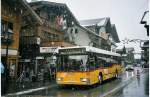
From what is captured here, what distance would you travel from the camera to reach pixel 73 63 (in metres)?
18.0

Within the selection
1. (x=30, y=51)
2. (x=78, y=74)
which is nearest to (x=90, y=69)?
(x=78, y=74)

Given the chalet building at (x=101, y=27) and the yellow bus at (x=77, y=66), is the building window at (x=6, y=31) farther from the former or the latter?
the chalet building at (x=101, y=27)

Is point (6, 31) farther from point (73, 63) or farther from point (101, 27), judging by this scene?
point (101, 27)

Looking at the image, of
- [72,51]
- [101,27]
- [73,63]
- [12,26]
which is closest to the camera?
[73,63]

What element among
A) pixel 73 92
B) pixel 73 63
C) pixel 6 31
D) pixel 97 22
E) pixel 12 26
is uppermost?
pixel 97 22

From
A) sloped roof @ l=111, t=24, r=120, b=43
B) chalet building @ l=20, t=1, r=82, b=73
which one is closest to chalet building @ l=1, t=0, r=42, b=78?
chalet building @ l=20, t=1, r=82, b=73

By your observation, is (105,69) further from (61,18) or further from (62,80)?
(61,18)

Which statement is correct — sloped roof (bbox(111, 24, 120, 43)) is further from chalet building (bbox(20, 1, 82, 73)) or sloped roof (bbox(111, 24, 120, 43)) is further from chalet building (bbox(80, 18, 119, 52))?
chalet building (bbox(20, 1, 82, 73))

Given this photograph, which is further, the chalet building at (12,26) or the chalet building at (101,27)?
the chalet building at (101,27)

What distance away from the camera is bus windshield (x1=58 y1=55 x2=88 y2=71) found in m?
17.9

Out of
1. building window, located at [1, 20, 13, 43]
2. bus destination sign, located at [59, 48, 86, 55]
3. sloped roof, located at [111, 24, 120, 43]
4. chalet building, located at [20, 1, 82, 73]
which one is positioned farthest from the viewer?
sloped roof, located at [111, 24, 120, 43]

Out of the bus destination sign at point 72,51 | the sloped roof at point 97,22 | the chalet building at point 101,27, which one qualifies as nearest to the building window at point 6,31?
the bus destination sign at point 72,51

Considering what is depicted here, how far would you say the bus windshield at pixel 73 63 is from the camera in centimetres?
1789

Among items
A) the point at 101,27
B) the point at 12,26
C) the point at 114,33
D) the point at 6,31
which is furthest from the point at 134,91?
the point at 114,33
